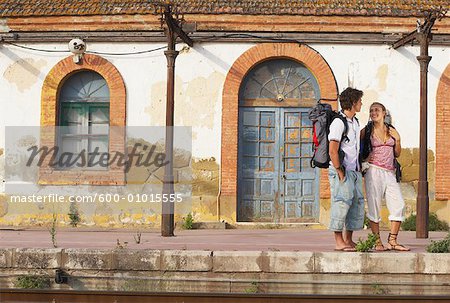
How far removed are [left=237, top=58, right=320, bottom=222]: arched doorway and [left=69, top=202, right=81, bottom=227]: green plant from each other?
3.72 meters

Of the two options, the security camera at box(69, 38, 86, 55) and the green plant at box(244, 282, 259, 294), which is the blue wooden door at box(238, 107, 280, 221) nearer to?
the security camera at box(69, 38, 86, 55)

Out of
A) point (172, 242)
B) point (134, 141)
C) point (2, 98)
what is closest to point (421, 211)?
point (172, 242)

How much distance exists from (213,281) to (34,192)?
8889 mm

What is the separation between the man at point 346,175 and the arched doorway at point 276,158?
6889 millimetres

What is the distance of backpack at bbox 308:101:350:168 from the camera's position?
925 centimetres

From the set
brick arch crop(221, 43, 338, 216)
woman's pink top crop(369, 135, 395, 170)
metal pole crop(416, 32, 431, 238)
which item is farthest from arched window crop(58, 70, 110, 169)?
woman's pink top crop(369, 135, 395, 170)

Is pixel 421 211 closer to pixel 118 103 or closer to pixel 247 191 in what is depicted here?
pixel 247 191

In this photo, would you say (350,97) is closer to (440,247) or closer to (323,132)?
(323,132)

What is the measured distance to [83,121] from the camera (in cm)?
1691

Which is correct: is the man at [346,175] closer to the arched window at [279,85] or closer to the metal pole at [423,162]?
the metal pole at [423,162]

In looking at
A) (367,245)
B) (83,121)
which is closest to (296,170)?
(83,121)

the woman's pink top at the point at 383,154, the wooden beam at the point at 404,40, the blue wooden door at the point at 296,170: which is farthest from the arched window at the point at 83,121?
the woman's pink top at the point at 383,154

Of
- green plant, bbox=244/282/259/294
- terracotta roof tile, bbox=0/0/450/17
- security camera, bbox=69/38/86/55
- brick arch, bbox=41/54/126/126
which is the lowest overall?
green plant, bbox=244/282/259/294

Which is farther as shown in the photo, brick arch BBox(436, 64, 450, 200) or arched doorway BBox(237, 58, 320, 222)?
arched doorway BBox(237, 58, 320, 222)
